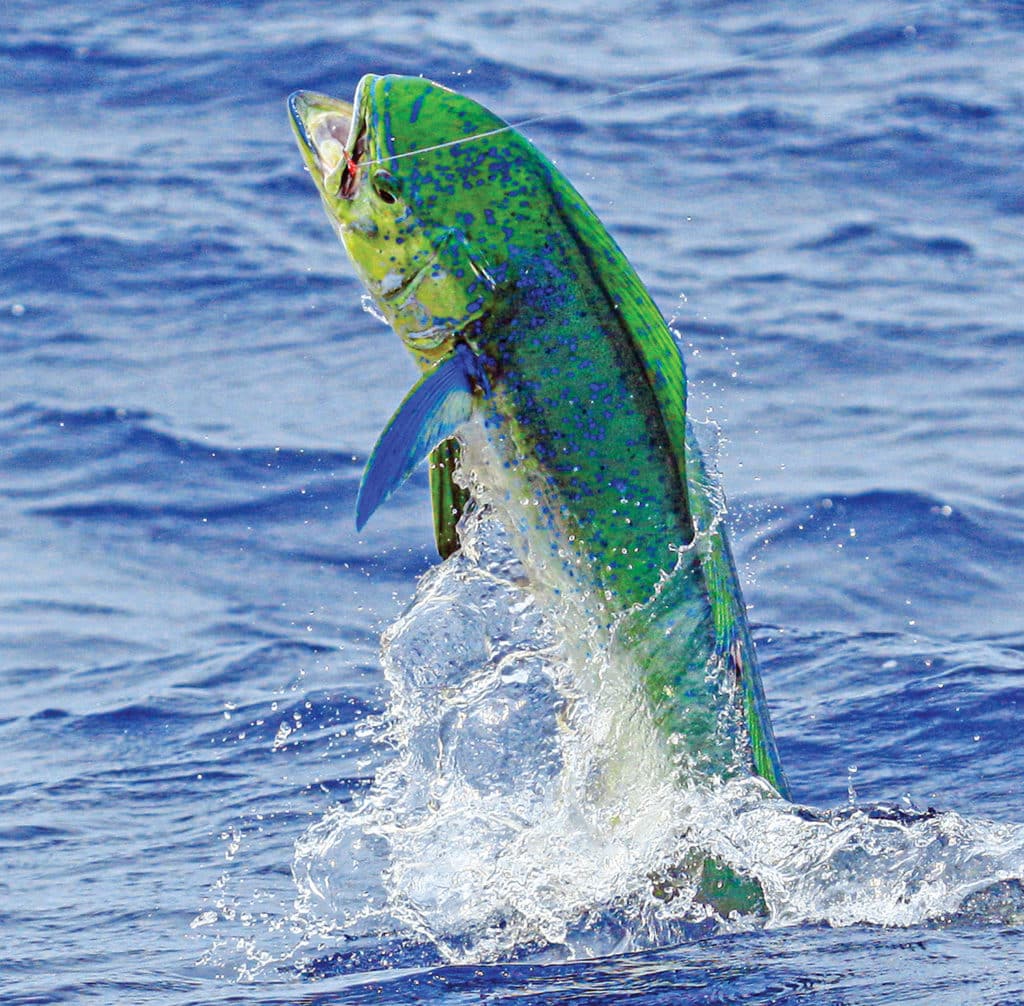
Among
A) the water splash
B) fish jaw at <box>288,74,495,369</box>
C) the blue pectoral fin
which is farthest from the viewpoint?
the water splash

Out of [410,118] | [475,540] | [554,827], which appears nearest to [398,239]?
[410,118]

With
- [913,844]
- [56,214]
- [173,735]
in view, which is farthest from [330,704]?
[56,214]

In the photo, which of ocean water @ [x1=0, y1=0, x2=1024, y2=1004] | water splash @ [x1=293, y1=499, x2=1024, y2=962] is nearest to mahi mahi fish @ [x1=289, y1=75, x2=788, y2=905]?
water splash @ [x1=293, y1=499, x2=1024, y2=962]

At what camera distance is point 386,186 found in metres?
3.72

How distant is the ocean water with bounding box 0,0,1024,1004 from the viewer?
396cm

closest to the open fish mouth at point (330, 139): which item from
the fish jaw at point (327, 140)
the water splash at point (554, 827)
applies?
the fish jaw at point (327, 140)

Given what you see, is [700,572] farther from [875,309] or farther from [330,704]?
[875,309]

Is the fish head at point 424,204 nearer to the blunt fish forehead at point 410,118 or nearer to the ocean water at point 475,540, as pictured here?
the blunt fish forehead at point 410,118

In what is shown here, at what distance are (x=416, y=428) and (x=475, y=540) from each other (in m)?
0.64

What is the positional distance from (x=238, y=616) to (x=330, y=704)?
101 centimetres

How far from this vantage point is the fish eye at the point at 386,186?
3715mm

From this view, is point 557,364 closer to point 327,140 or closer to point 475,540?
point 475,540

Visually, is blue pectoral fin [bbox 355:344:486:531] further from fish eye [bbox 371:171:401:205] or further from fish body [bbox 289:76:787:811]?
fish eye [bbox 371:171:401:205]

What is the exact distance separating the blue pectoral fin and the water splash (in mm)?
378
